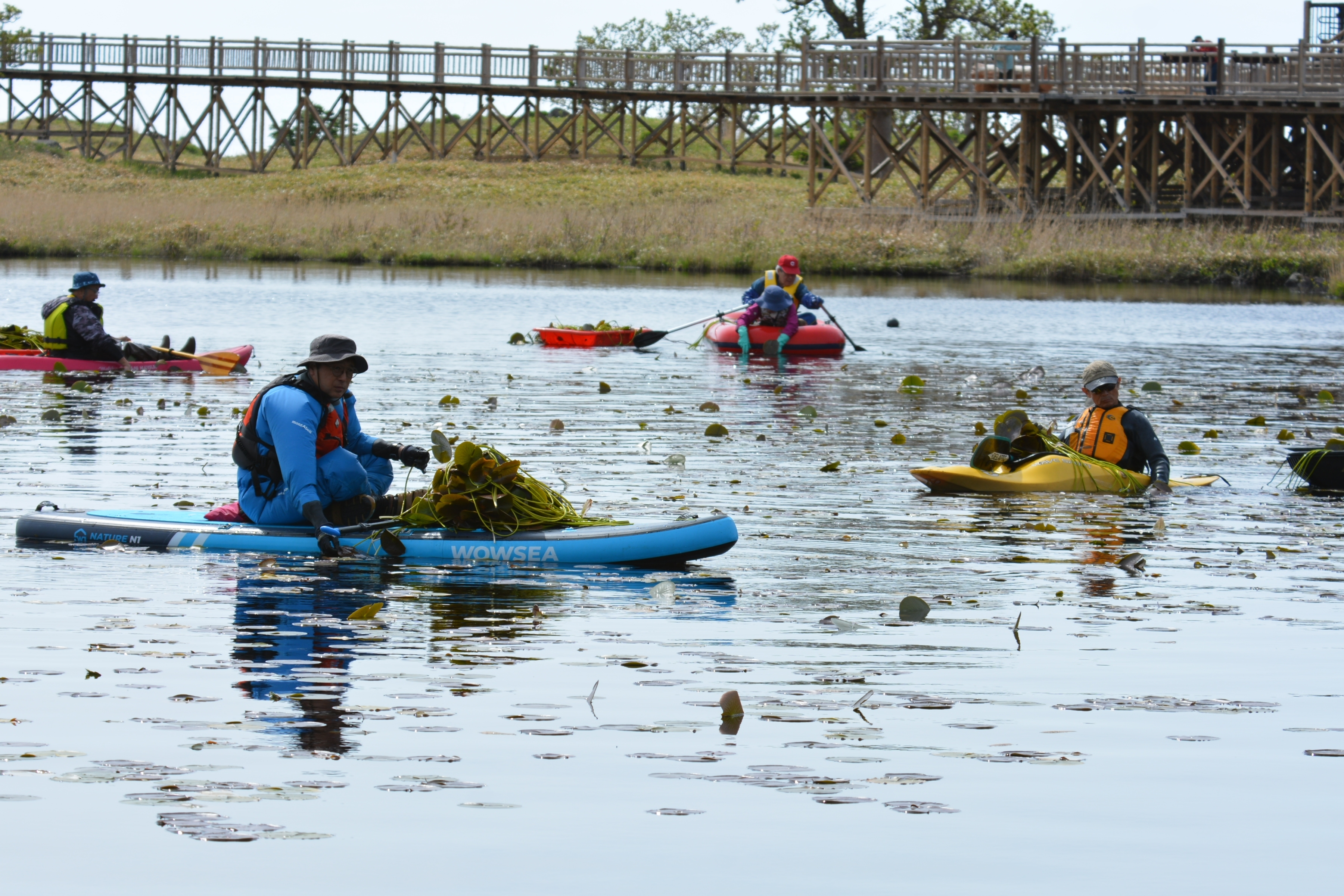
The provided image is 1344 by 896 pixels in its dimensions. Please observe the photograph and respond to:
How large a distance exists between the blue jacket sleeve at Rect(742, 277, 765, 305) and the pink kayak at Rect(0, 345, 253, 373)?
265 inches

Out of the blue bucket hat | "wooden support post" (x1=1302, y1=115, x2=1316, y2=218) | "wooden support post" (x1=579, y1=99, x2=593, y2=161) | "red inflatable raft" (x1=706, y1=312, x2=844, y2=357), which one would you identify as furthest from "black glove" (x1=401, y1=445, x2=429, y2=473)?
"wooden support post" (x1=579, y1=99, x2=593, y2=161)

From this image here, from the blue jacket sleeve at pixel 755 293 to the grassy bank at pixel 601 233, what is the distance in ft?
46.6

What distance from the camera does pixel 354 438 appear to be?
9.09 m

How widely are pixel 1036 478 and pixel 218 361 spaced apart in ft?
34.5

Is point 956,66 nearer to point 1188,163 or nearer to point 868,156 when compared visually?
point 868,156

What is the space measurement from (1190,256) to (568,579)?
29.6 metres

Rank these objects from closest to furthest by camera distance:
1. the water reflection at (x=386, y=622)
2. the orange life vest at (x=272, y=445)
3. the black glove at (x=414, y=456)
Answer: the water reflection at (x=386, y=622) < the orange life vest at (x=272, y=445) < the black glove at (x=414, y=456)

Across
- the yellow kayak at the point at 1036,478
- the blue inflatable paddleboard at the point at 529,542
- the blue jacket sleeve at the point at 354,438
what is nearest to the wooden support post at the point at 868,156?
the yellow kayak at the point at 1036,478

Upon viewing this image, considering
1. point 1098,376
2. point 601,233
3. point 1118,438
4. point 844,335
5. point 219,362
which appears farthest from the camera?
point 601,233

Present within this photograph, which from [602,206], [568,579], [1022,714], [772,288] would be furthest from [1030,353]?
[602,206]

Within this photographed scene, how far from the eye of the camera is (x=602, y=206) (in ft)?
143

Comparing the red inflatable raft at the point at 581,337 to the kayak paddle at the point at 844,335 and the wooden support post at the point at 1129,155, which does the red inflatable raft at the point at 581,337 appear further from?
the wooden support post at the point at 1129,155

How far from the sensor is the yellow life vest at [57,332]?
60.6 feet

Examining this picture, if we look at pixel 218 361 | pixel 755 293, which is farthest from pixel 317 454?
pixel 755 293
